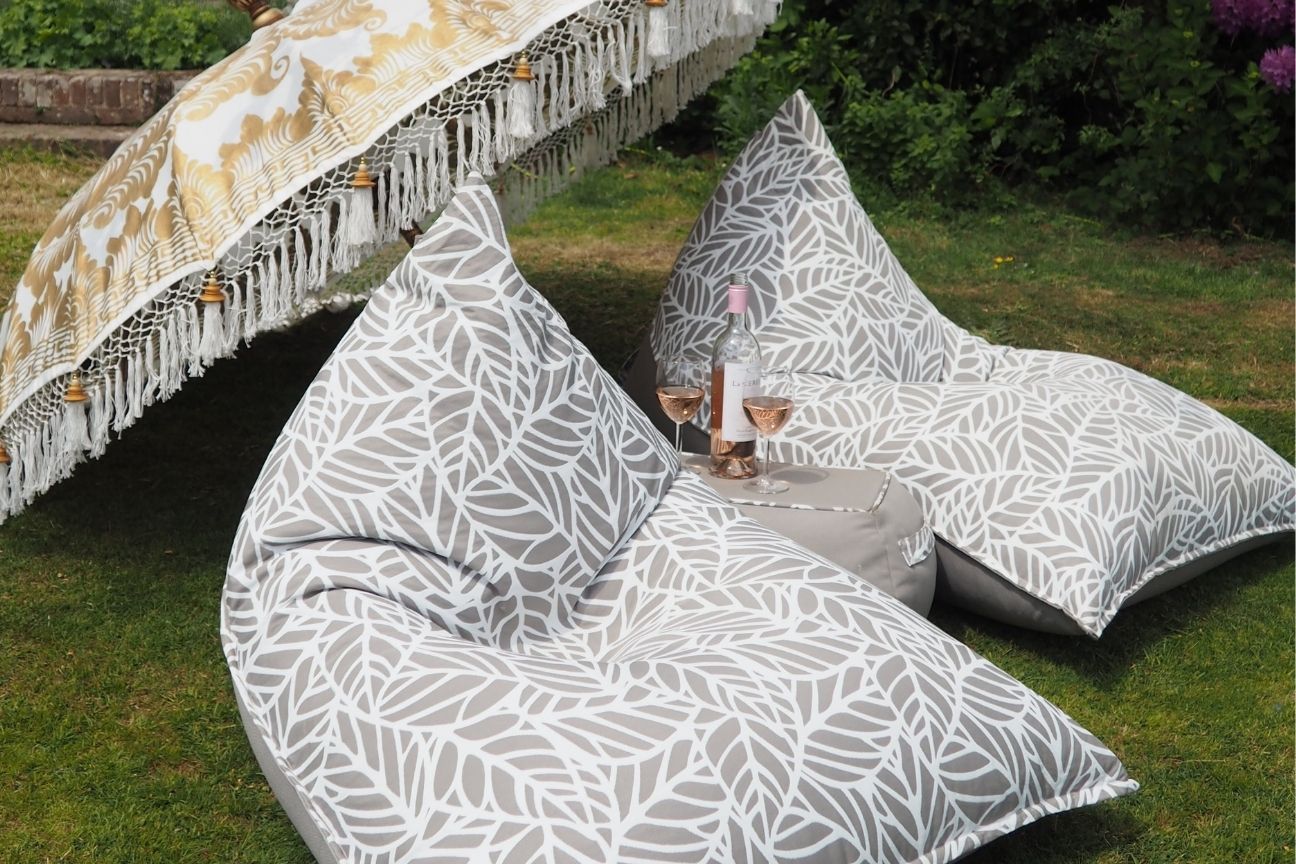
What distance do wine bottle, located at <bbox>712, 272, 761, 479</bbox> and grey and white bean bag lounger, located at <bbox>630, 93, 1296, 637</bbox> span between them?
0.27m

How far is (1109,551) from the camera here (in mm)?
2881

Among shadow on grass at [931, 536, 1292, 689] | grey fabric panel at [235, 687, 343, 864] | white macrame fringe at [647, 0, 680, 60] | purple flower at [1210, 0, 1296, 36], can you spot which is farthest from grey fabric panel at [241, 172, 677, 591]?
purple flower at [1210, 0, 1296, 36]

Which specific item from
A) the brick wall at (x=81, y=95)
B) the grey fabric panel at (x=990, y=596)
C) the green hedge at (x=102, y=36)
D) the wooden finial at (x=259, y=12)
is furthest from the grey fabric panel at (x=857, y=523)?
the green hedge at (x=102, y=36)

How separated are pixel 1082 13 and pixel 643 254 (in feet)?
9.65

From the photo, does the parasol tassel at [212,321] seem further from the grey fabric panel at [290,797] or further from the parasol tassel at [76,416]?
the grey fabric panel at [290,797]

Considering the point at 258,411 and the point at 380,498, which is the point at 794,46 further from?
the point at 380,498

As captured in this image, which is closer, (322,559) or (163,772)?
(322,559)

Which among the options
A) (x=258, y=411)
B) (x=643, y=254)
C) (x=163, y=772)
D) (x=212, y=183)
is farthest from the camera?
(x=643, y=254)

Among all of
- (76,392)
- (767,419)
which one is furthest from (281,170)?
(767,419)

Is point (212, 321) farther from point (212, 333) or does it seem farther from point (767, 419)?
point (767, 419)

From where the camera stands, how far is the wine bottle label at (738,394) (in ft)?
9.54

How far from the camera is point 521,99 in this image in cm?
277

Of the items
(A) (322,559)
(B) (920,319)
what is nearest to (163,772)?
(A) (322,559)

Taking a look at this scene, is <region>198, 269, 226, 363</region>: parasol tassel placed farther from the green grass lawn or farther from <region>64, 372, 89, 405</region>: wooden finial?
the green grass lawn
